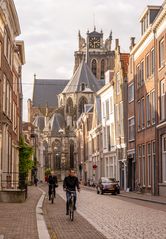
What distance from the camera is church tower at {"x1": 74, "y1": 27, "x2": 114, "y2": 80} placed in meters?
157

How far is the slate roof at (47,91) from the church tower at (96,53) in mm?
7514

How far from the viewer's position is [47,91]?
525 feet

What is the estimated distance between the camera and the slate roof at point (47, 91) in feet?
517

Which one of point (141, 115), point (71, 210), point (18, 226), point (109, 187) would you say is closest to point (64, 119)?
point (141, 115)

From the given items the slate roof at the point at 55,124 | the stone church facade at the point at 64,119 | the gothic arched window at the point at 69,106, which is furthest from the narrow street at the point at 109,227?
the slate roof at the point at 55,124

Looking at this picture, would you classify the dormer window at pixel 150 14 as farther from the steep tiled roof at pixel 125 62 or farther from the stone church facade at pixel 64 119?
the stone church facade at pixel 64 119

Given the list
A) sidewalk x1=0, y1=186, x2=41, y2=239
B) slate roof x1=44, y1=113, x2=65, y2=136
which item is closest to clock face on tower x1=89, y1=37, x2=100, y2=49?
slate roof x1=44, y1=113, x2=65, y2=136

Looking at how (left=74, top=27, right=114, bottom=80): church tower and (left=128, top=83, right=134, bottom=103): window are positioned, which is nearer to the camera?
(left=128, top=83, right=134, bottom=103): window

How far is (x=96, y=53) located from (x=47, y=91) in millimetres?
18354

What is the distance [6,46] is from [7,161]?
6.99m

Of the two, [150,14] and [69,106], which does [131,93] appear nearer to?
[150,14]

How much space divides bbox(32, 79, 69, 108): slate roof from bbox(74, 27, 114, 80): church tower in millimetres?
7514

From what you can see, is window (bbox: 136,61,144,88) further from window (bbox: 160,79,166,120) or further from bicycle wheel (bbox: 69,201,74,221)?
bicycle wheel (bbox: 69,201,74,221)

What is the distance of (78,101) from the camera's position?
431 feet
